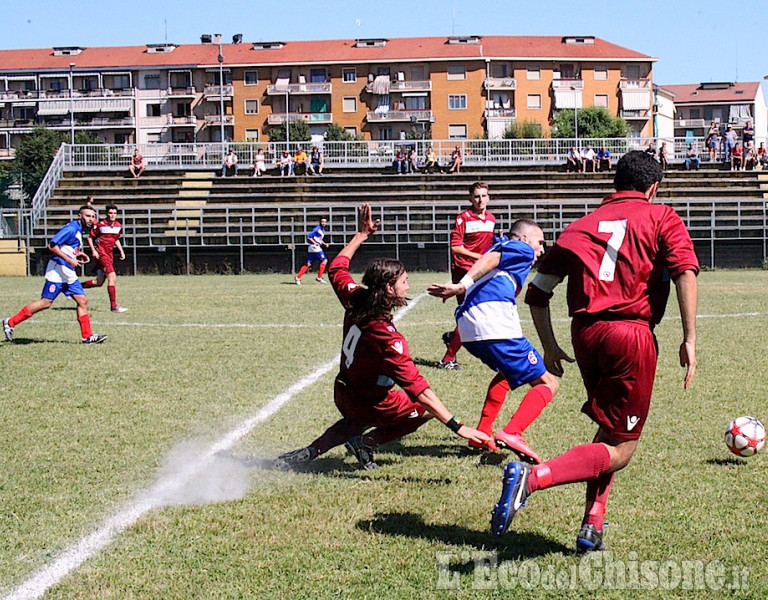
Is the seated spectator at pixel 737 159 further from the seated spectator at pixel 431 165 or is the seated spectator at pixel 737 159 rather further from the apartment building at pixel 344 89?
the apartment building at pixel 344 89

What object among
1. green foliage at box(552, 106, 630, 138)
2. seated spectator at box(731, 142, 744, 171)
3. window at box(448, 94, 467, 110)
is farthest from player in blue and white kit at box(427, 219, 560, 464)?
window at box(448, 94, 467, 110)

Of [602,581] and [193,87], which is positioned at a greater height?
[193,87]

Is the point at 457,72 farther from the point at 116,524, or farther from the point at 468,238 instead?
the point at 116,524

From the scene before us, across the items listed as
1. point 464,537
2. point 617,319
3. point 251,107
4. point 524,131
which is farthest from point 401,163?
point 251,107

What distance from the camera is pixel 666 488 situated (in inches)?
206

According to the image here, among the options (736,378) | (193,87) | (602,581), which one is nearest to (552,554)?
(602,581)

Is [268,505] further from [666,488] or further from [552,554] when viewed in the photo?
[666,488]

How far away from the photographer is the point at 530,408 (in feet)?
18.6

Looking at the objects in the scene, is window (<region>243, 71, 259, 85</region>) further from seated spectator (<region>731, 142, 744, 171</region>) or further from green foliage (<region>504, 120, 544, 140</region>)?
seated spectator (<region>731, 142, 744, 171</region>)

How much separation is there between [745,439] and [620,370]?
6.94 feet

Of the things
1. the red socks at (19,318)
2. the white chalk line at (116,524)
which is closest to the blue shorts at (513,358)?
the white chalk line at (116,524)

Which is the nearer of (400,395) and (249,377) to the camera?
(400,395)

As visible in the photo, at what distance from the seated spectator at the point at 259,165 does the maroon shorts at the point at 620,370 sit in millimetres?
33283

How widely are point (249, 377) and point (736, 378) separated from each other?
465 cm
